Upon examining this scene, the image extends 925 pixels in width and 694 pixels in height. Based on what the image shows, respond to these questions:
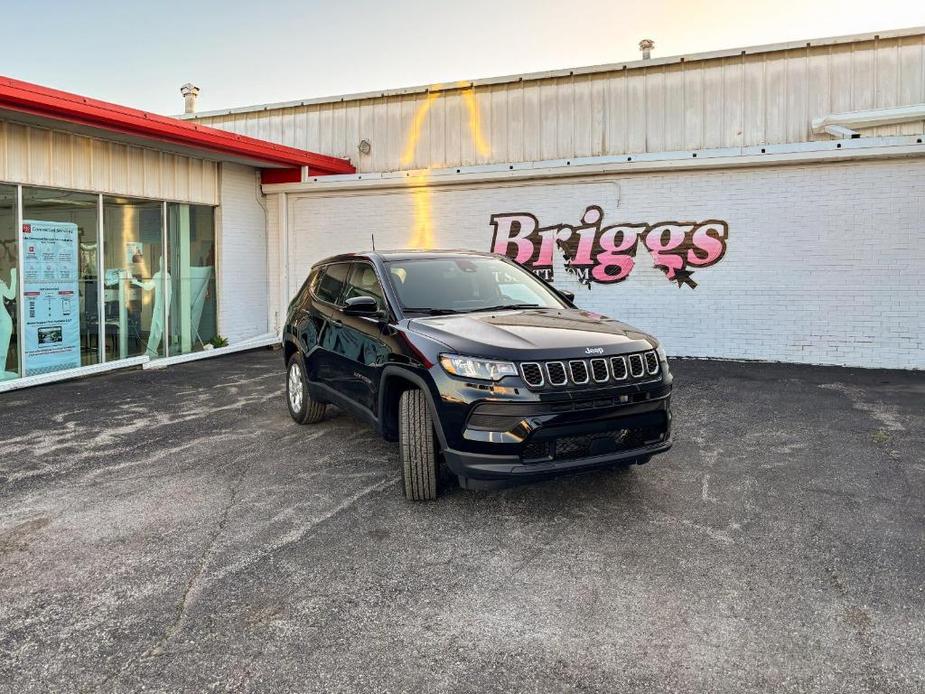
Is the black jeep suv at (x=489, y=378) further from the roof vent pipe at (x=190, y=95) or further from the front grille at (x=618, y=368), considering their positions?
the roof vent pipe at (x=190, y=95)

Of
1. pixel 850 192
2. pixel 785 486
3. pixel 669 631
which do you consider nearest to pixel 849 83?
pixel 850 192

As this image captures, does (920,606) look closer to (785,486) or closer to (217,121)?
(785,486)

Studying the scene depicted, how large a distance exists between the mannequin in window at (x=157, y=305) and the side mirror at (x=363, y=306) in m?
7.79

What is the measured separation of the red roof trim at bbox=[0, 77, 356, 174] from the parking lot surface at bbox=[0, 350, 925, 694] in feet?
14.0

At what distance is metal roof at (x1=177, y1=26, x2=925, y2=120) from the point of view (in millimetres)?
11969

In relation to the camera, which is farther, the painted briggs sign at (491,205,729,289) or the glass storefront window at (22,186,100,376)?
the painted briggs sign at (491,205,729,289)

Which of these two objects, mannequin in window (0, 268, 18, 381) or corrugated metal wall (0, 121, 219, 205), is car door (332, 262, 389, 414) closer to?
mannequin in window (0, 268, 18, 381)

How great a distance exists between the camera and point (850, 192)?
35.5 ft

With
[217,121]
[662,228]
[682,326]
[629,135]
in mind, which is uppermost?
[217,121]

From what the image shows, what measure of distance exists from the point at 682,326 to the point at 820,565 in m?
8.50

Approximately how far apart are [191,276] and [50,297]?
2.94m

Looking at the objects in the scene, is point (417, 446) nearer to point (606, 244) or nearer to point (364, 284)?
point (364, 284)

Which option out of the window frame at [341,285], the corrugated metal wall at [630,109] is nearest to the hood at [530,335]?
the window frame at [341,285]

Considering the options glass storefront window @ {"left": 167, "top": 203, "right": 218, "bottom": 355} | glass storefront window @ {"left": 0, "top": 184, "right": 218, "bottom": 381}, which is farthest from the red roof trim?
glass storefront window @ {"left": 167, "top": 203, "right": 218, "bottom": 355}
